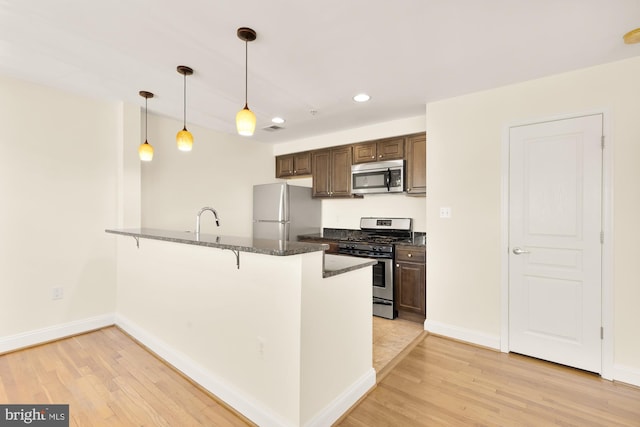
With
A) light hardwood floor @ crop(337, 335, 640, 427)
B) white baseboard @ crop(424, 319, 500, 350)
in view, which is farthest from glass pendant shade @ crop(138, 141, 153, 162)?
white baseboard @ crop(424, 319, 500, 350)

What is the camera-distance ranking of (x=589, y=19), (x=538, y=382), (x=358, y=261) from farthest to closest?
(x=538, y=382), (x=358, y=261), (x=589, y=19)

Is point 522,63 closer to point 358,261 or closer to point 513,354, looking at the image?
point 358,261

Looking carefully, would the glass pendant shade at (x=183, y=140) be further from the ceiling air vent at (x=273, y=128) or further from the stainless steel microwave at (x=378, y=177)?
the stainless steel microwave at (x=378, y=177)

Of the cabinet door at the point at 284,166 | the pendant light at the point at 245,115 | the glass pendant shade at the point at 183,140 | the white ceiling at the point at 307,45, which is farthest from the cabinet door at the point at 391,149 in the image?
the glass pendant shade at the point at 183,140

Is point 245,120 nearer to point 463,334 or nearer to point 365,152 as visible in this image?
point 365,152

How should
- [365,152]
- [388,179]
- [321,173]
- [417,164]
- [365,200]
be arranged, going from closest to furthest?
[417,164]
[388,179]
[365,152]
[365,200]
[321,173]

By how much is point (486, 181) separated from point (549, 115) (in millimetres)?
732

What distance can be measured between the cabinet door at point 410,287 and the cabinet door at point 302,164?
2.14 metres

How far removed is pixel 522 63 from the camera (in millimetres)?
2389

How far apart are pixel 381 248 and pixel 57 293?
3508 millimetres

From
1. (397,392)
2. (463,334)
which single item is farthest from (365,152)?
(397,392)

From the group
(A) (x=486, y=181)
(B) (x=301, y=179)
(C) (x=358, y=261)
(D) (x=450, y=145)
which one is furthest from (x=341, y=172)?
(C) (x=358, y=261)

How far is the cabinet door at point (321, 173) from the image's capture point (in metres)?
4.54

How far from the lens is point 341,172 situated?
4.40 m
